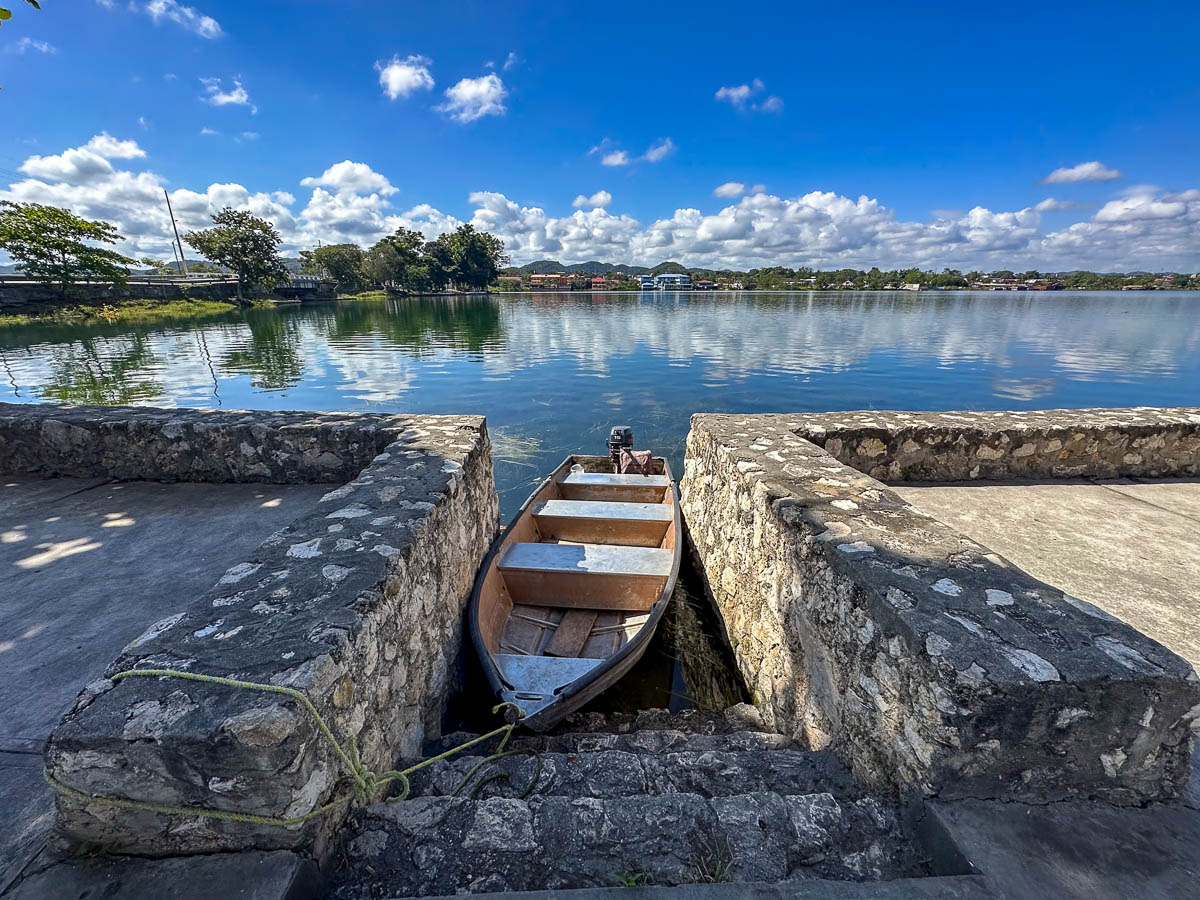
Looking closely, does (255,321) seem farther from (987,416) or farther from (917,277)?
(917,277)

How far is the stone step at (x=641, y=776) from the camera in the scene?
188 cm

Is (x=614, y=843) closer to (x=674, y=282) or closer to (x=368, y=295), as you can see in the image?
(x=368, y=295)

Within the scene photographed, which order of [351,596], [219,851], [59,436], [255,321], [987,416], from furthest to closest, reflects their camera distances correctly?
[255,321]
[987,416]
[59,436]
[351,596]
[219,851]

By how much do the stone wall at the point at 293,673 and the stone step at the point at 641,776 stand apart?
1.23 ft

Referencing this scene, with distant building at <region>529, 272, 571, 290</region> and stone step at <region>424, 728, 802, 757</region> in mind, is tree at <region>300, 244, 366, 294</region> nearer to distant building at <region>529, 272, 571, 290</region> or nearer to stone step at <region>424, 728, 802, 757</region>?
distant building at <region>529, 272, 571, 290</region>

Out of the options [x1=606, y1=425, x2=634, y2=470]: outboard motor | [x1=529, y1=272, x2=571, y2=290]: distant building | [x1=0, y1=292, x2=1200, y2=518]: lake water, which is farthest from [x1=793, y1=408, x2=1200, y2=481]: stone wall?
[x1=529, y1=272, x2=571, y2=290]: distant building

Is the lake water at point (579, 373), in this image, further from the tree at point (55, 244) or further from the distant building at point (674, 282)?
the distant building at point (674, 282)

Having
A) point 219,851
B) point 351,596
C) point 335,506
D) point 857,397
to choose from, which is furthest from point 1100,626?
point 857,397

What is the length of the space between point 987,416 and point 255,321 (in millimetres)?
44423

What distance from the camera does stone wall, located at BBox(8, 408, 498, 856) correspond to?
1285mm

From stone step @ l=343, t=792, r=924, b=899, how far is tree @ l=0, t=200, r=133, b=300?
45936mm

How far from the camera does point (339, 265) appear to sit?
66.2 metres

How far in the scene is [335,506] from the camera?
8.84ft

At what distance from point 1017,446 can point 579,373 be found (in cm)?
1410
